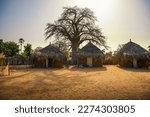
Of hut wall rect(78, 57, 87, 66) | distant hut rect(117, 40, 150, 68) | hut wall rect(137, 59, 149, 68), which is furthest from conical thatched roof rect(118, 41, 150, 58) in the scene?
hut wall rect(78, 57, 87, 66)

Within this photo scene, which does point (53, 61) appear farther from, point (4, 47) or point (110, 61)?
point (4, 47)

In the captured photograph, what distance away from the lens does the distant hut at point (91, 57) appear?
21.1 metres

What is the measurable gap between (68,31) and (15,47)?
67.5 ft

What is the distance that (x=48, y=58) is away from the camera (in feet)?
68.4

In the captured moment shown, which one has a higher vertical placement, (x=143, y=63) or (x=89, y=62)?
(x=89, y=62)

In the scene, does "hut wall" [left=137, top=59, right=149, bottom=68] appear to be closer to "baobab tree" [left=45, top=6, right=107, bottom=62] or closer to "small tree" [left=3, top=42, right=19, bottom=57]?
"baobab tree" [left=45, top=6, right=107, bottom=62]

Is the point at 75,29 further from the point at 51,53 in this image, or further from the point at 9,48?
the point at 9,48

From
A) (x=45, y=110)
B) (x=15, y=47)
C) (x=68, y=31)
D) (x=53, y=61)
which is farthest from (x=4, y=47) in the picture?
(x=45, y=110)

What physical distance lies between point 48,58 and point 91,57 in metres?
4.90

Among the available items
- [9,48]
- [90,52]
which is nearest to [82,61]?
[90,52]

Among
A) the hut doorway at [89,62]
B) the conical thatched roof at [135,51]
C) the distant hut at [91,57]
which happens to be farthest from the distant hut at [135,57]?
the hut doorway at [89,62]

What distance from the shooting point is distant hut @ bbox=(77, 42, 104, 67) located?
832 inches

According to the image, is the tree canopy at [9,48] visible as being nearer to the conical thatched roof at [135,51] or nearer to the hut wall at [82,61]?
the hut wall at [82,61]

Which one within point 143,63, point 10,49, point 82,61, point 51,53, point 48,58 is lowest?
point 143,63
